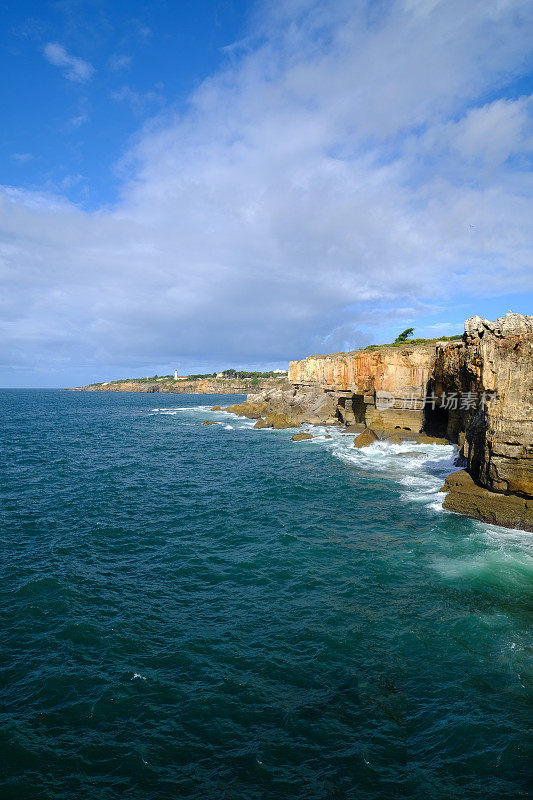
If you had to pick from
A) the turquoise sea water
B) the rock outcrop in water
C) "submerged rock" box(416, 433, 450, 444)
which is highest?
the rock outcrop in water

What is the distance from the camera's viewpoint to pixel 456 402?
42000 millimetres

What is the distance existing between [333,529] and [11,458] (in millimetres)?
32620

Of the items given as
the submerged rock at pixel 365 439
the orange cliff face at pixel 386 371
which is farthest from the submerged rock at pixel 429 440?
the orange cliff face at pixel 386 371

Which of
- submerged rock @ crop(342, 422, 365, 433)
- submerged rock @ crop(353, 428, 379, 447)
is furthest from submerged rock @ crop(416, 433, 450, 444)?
submerged rock @ crop(342, 422, 365, 433)

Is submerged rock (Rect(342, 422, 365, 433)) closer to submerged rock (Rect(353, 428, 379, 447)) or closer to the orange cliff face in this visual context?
the orange cliff face

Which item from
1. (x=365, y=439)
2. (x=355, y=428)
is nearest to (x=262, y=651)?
(x=365, y=439)

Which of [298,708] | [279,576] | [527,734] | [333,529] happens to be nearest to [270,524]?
[333,529]

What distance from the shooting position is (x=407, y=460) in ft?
123

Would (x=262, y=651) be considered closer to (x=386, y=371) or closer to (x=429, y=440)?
(x=429, y=440)

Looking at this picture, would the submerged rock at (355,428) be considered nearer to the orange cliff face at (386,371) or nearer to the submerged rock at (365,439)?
the orange cliff face at (386,371)

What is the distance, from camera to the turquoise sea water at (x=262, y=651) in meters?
8.22

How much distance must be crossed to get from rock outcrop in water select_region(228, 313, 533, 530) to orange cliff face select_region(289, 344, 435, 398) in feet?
0.40

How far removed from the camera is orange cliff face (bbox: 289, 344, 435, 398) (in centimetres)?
4962

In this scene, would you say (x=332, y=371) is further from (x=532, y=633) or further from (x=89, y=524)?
(x=532, y=633)
